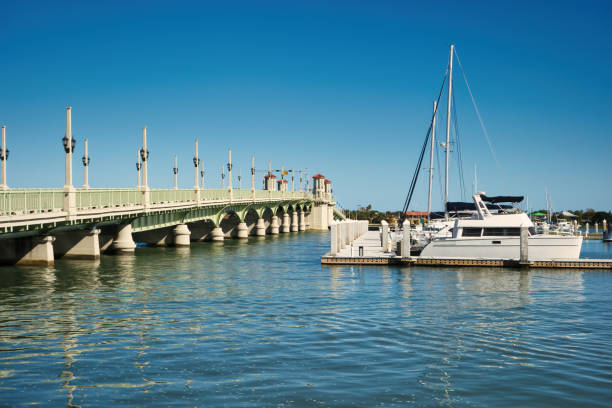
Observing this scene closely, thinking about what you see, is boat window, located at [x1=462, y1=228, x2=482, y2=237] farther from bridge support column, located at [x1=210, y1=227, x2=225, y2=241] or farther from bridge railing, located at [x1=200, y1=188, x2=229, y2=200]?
bridge support column, located at [x1=210, y1=227, x2=225, y2=241]

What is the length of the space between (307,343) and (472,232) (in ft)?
97.9

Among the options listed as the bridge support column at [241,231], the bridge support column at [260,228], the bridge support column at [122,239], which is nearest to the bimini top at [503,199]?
the bridge support column at [122,239]

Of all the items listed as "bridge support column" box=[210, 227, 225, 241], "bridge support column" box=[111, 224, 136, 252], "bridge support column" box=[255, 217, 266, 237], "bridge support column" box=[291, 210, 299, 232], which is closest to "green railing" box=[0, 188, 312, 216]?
"bridge support column" box=[111, 224, 136, 252]

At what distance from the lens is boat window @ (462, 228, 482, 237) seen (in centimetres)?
4722

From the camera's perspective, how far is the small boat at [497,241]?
4594 centimetres

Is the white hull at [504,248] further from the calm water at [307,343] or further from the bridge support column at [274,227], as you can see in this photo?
the bridge support column at [274,227]

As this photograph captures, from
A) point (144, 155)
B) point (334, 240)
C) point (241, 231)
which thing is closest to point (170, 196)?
point (144, 155)

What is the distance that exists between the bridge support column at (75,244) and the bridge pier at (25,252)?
607 cm

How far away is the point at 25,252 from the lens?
47.2 meters

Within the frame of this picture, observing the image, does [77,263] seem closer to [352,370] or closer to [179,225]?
[179,225]

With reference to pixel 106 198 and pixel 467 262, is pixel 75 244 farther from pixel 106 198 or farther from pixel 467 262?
pixel 467 262

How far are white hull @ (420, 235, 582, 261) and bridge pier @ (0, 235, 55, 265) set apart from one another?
2833 centimetres

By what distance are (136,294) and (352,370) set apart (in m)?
19.0

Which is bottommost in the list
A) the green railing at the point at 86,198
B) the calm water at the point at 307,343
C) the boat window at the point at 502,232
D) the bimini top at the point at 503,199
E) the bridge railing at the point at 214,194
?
the calm water at the point at 307,343
